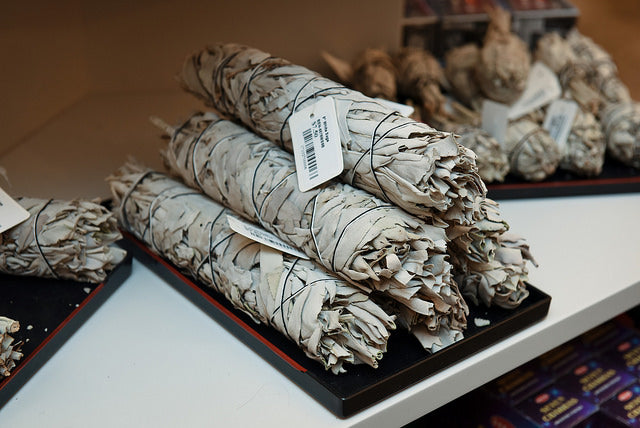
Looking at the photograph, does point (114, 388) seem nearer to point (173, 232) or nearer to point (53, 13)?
point (173, 232)

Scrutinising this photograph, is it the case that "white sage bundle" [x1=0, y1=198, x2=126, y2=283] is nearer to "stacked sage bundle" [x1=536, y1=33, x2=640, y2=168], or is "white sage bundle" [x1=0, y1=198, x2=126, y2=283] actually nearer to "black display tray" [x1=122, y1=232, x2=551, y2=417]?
"black display tray" [x1=122, y1=232, x2=551, y2=417]

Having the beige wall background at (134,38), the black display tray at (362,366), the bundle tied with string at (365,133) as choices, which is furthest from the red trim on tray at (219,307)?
the beige wall background at (134,38)

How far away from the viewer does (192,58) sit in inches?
42.6

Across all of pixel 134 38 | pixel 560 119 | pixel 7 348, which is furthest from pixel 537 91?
pixel 7 348

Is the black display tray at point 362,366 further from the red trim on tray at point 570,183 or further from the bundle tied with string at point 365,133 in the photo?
the red trim on tray at point 570,183

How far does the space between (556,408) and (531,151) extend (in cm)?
46

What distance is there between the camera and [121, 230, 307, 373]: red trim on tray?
83 cm

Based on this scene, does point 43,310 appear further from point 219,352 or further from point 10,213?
point 219,352

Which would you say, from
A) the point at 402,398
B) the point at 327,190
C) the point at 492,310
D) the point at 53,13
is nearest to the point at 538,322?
the point at 492,310

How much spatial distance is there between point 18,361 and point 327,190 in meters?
0.42

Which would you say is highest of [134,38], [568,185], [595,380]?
[134,38]

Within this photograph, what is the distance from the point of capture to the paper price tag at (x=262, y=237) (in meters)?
0.85

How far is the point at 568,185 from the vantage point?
1.34 m

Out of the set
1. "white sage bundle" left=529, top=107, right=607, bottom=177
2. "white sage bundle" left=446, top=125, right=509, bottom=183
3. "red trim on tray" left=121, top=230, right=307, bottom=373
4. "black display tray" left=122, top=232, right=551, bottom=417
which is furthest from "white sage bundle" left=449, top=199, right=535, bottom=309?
"white sage bundle" left=529, top=107, right=607, bottom=177
